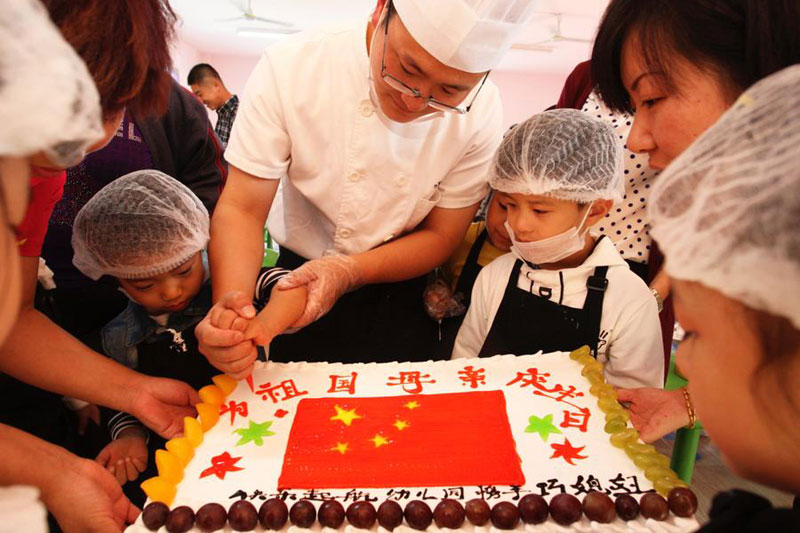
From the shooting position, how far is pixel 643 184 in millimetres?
1650

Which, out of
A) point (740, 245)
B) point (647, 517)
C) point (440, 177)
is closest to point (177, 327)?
point (440, 177)

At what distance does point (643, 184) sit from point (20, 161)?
1.64m

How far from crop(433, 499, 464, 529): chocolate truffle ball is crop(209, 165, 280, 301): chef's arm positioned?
80cm

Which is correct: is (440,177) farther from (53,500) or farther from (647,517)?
(53,500)

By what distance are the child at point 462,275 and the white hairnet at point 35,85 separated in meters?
1.30

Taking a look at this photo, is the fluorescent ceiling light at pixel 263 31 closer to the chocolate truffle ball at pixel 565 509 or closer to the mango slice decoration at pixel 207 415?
the mango slice decoration at pixel 207 415

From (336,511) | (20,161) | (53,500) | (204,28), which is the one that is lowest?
(204,28)

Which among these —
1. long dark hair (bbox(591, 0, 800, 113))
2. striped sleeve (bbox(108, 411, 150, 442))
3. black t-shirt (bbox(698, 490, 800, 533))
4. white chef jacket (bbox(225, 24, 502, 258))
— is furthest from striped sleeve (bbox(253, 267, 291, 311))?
black t-shirt (bbox(698, 490, 800, 533))

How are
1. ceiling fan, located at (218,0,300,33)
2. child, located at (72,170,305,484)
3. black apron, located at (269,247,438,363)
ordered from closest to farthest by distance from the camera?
1. child, located at (72,170,305,484)
2. black apron, located at (269,247,438,363)
3. ceiling fan, located at (218,0,300,33)

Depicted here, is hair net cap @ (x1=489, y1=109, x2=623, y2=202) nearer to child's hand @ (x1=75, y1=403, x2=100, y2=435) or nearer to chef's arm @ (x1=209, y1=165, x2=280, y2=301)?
chef's arm @ (x1=209, y1=165, x2=280, y2=301)

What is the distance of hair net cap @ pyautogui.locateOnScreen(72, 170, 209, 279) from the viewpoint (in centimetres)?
138

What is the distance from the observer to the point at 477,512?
86 cm

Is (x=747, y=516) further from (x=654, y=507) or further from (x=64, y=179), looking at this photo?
(x=64, y=179)

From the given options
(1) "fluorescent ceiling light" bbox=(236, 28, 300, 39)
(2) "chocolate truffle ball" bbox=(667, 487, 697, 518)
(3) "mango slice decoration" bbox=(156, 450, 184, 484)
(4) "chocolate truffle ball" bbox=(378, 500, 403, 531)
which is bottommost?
(1) "fluorescent ceiling light" bbox=(236, 28, 300, 39)
